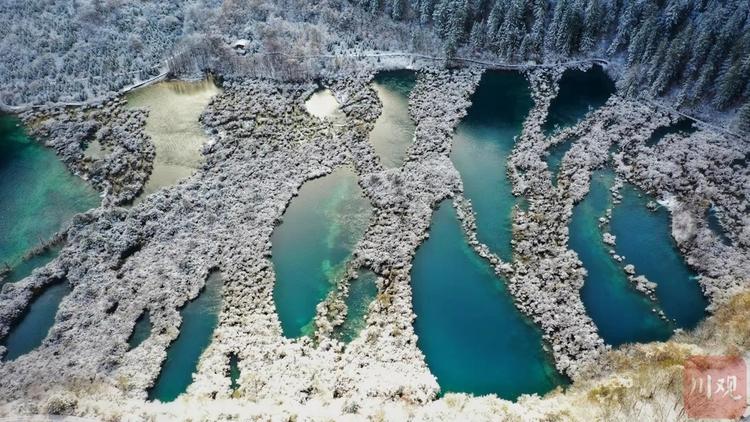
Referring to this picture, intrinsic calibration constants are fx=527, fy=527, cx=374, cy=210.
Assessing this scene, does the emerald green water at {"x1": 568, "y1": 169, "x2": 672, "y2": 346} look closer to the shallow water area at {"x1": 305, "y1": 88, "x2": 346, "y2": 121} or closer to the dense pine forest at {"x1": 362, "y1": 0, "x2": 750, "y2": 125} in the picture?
the dense pine forest at {"x1": 362, "y1": 0, "x2": 750, "y2": 125}

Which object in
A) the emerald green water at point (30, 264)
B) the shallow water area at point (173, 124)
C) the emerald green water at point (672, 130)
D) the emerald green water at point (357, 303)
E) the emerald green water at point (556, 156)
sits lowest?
the emerald green water at point (30, 264)

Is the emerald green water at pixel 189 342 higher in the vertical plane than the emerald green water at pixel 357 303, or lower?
lower

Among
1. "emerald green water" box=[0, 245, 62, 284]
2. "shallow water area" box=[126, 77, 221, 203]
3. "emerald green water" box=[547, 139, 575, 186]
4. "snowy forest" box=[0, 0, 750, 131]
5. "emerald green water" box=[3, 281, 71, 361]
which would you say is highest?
"snowy forest" box=[0, 0, 750, 131]

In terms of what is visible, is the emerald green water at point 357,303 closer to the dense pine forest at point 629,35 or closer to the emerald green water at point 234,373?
the emerald green water at point 234,373

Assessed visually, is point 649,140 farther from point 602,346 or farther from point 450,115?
point 602,346

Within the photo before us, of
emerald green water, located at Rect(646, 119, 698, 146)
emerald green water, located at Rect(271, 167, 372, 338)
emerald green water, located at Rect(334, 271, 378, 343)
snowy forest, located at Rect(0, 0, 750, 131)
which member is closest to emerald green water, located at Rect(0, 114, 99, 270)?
snowy forest, located at Rect(0, 0, 750, 131)

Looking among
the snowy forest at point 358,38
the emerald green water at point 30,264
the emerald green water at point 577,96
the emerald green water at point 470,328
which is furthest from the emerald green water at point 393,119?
the emerald green water at point 30,264
